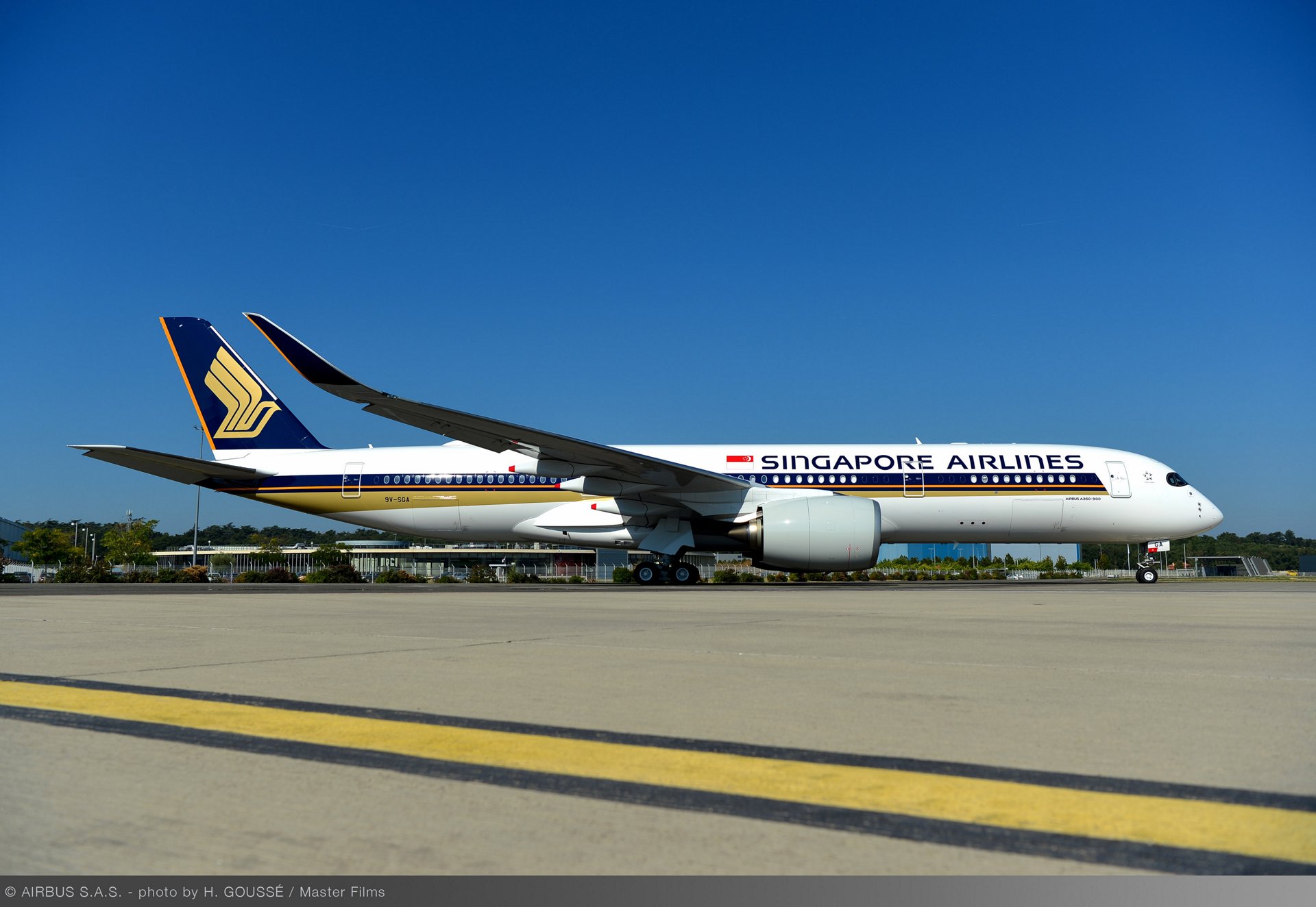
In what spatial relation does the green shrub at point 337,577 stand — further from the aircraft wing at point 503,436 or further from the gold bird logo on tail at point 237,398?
the aircraft wing at point 503,436

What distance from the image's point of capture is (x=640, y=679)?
4.37 meters

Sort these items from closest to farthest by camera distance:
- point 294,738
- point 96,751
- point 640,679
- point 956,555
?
point 96,751, point 294,738, point 640,679, point 956,555

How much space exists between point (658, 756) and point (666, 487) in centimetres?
1622

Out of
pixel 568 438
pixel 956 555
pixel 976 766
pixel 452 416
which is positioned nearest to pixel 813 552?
pixel 568 438

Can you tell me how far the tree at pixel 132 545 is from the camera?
158ft

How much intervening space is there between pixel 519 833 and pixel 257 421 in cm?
2259

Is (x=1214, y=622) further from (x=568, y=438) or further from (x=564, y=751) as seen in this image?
(x=568, y=438)

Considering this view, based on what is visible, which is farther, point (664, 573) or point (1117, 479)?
point (1117, 479)

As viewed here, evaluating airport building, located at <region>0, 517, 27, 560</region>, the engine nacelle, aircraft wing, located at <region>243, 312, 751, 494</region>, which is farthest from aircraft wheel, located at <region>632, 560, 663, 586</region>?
airport building, located at <region>0, 517, 27, 560</region>

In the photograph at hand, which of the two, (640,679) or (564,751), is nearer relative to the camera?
(564,751)

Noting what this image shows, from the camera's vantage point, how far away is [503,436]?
58.0 ft

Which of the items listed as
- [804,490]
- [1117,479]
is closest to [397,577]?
[804,490]

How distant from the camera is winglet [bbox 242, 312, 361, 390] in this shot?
14984mm

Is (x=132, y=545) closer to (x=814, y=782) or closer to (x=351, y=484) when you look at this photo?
(x=351, y=484)
